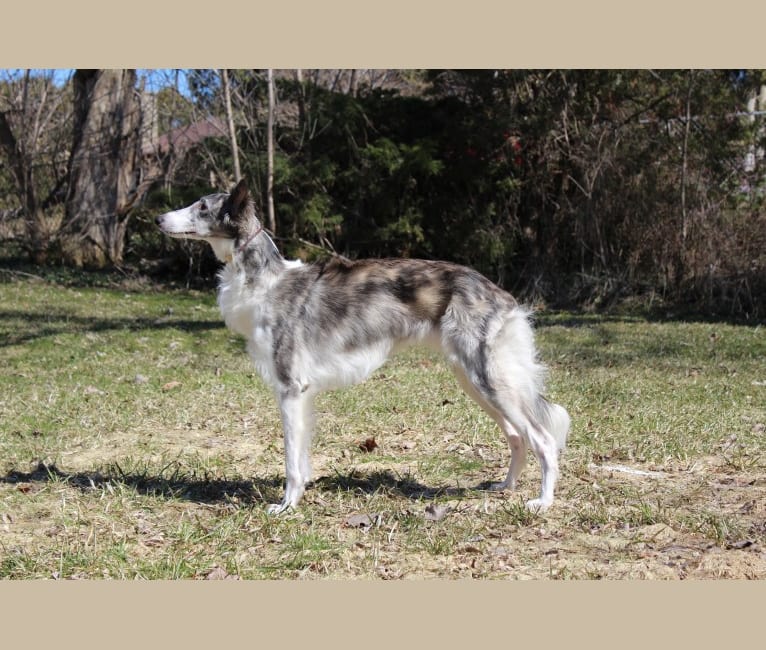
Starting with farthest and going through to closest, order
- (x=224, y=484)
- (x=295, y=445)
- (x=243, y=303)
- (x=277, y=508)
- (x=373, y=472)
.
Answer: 1. (x=373, y=472)
2. (x=224, y=484)
3. (x=243, y=303)
4. (x=295, y=445)
5. (x=277, y=508)

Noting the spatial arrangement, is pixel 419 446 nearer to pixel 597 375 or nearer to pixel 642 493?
pixel 642 493

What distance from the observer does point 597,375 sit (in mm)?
9445

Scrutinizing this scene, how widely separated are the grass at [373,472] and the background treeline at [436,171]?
5132 millimetres

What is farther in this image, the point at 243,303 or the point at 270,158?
the point at 270,158

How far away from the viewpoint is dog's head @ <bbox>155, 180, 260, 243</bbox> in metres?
5.49

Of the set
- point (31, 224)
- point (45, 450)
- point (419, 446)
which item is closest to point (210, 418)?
point (45, 450)

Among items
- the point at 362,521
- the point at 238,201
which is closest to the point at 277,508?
the point at 362,521

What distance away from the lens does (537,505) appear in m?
5.14

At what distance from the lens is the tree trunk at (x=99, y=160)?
61.0 feet

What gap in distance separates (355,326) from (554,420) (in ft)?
4.68

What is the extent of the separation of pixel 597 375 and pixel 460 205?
8389mm

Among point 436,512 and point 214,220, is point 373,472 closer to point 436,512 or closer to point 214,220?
point 436,512

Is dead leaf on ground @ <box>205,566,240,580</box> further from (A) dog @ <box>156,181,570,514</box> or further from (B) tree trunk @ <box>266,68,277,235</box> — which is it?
(B) tree trunk @ <box>266,68,277,235</box>

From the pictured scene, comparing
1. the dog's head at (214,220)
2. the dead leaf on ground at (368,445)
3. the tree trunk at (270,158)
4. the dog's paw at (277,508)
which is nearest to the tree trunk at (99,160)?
the tree trunk at (270,158)
